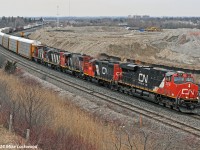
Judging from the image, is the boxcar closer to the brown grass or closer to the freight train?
the freight train

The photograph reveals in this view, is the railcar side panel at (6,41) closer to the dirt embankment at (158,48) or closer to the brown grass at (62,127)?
the dirt embankment at (158,48)

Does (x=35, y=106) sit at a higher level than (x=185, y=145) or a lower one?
higher

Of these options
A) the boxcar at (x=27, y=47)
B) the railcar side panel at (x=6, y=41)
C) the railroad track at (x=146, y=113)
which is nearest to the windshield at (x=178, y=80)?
the railroad track at (x=146, y=113)

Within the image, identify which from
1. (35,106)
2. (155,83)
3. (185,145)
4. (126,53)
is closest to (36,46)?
(126,53)

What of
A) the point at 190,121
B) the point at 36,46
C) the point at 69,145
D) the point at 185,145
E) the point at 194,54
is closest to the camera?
the point at 69,145

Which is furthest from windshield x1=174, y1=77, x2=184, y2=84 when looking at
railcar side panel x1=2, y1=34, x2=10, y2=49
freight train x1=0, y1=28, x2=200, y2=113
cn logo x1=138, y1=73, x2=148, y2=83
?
railcar side panel x1=2, y1=34, x2=10, y2=49

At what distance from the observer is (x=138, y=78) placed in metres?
31.0

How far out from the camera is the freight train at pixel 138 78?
87.7ft

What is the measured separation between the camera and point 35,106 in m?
21.3

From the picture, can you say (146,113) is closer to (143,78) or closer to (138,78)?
(143,78)

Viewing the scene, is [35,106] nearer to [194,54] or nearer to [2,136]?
[2,136]

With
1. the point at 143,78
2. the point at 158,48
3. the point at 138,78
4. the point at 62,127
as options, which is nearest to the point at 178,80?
the point at 143,78

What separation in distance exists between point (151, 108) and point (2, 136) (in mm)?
13742

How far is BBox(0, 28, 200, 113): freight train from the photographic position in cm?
2672
